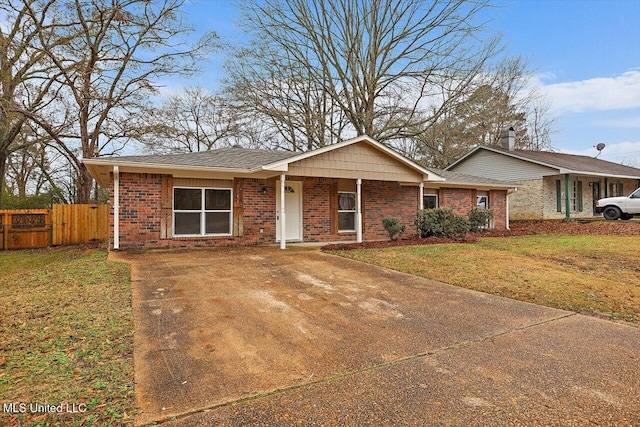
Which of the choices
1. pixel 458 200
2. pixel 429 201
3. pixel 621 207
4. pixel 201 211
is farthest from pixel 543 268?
pixel 621 207

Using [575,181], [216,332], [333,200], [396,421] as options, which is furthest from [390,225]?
[575,181]

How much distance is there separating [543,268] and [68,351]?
846 centimetres

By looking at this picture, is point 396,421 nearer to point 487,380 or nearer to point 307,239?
point 487,380

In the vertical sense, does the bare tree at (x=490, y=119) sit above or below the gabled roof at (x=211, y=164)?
above

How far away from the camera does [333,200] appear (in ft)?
40.9

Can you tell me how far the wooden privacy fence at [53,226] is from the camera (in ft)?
43.7

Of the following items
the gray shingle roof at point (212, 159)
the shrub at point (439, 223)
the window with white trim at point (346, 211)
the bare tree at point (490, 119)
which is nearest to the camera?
the gray shingle roof at point (212, 159)

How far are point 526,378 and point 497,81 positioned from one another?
24.4m

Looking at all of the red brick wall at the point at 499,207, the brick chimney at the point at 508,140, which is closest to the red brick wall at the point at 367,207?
the red brick wall at the point at 499,207

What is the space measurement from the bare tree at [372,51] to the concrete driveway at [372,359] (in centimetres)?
1659

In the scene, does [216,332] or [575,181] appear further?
[575,181]

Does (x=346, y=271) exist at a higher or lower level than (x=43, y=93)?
lower

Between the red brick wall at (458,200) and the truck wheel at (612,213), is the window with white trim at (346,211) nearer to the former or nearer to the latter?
the red brick wall at (458,200)

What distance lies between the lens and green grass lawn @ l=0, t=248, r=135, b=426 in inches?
91.8
